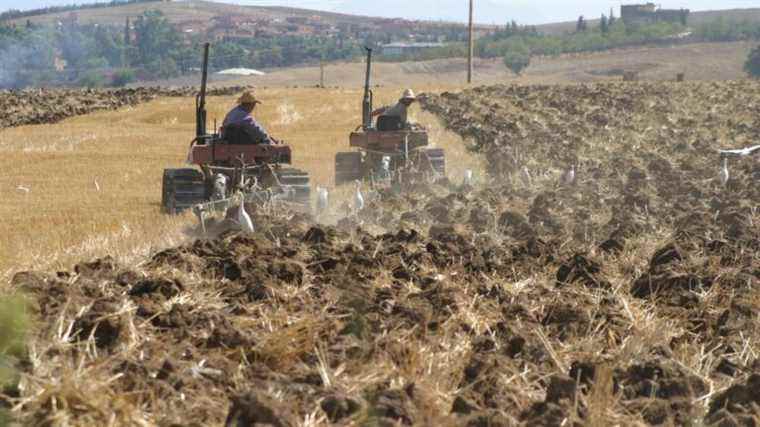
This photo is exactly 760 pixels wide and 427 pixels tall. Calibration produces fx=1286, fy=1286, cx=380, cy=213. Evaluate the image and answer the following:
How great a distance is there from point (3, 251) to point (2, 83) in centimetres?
5549

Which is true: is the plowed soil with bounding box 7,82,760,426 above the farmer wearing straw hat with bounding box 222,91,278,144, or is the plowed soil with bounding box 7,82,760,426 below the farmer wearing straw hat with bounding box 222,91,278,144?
below

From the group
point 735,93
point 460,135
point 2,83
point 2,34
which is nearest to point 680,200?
point 460,135

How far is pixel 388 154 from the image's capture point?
56.7ft

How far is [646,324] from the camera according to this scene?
7758mm

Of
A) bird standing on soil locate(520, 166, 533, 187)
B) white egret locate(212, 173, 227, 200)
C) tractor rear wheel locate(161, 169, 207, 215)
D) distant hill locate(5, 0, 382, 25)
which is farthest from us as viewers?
distant hill locate(5, 0, 382, 25)

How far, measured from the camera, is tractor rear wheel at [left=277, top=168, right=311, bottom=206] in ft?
45.3

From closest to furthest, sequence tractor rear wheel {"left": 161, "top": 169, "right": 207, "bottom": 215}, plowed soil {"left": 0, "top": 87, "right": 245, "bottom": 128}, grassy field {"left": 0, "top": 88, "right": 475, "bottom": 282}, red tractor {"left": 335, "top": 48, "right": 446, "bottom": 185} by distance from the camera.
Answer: grassy field {"left": 0, "top": 88, "right": 475, "bottom": 282}, tractor rear wheel {"left": 161, "top": 169, "right": 207, "bottom": 215}, red tractor {"left": 335, "top": 48, "right": 446, "bottom": 185}, plowed soil {"left": 0, "top": 87, "right": 245, "bottom": 128}

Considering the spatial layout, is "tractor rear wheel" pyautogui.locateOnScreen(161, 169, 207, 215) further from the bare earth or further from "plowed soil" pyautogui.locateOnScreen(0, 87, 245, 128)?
"plowed soil" pyautogui.locateOnScreen(0, 87, 245, 128)

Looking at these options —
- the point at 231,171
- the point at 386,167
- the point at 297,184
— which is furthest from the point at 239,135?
the point at 386,167

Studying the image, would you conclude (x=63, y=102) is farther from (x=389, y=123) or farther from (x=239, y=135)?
(x=239, y=135)

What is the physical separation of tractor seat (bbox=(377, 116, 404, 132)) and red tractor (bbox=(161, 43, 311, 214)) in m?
3.49

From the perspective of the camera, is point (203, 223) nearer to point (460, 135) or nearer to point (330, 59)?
point (460, 135)

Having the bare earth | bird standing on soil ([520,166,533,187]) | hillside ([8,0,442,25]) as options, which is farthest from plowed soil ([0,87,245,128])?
hillside ([8,0,442,25])

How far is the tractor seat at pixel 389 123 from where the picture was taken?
57.7 ft
